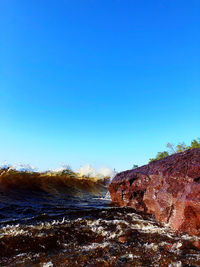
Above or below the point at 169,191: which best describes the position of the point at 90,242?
below

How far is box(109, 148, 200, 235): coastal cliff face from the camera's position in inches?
162

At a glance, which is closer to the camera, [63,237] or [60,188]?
[63,237]

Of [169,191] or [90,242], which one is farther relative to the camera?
[169,191]

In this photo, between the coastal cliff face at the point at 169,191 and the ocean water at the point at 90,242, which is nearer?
the ocean water at the point at 90,242

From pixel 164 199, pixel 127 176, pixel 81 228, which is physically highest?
pixel 127 176

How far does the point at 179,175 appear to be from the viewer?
5.04m

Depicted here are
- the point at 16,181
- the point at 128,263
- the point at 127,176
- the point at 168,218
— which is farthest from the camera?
the point at 16,181

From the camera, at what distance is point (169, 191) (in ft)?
16.4

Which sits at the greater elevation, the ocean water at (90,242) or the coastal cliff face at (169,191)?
the coastal cliff face at (169,191)

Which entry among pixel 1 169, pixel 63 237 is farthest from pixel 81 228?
pixel 1 169

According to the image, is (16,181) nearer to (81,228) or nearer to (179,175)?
(81,228)

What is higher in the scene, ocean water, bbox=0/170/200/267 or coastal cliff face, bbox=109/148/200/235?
coastal cliff face, bbox=109/148/200/235

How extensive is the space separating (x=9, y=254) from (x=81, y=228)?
1.73 m

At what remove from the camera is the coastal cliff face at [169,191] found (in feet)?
13.5
